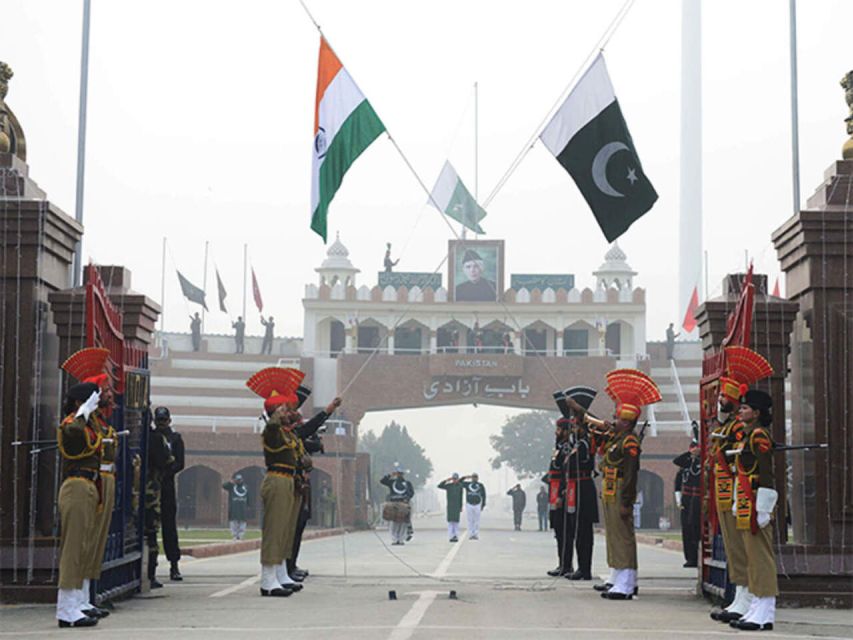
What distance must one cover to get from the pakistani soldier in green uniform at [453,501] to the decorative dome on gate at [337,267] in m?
34.8

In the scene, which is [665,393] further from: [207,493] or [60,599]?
[60,599]

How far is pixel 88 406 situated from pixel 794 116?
835 centimetres

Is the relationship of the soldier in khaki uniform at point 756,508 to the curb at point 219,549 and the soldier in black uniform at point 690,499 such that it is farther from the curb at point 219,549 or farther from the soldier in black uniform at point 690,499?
the curb at point 219,549

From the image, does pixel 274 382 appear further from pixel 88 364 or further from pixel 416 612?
pixel 416 612

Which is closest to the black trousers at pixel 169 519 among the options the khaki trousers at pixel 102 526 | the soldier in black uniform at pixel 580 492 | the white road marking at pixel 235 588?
the white road marking at pixel 235 588

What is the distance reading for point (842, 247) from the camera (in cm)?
1337

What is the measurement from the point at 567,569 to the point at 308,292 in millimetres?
50805

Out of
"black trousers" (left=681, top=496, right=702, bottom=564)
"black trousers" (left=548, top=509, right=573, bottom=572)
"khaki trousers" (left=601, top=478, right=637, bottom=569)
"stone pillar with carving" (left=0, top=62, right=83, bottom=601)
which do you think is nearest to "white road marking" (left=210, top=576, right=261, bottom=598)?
"stone pillar with carving" (left=0, top=62, right=83, bottom=601)

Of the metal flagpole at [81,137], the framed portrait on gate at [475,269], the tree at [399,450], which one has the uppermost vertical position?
the framed portrait on gate at [475,269]

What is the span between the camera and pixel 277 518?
14.1 metres

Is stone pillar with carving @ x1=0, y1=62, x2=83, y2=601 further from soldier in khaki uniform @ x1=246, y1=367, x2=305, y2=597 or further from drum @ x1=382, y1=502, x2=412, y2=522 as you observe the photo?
drum @ x1=382, y1=502, x2=412, y2=522

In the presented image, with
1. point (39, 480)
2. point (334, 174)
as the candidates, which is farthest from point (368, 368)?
point (39, 480)

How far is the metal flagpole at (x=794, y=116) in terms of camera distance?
15.0 meters

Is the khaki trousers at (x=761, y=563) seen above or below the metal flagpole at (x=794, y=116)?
below
